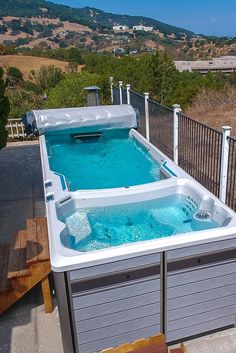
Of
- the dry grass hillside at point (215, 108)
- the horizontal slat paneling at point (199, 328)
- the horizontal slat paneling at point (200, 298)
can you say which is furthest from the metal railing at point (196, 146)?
the dry grass hillside at point (215, 108)

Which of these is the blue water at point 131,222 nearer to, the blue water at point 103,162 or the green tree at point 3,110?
the blue water at point 103,162

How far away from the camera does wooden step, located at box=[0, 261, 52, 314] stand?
3295 mm

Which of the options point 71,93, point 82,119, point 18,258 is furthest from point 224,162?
point 71,93

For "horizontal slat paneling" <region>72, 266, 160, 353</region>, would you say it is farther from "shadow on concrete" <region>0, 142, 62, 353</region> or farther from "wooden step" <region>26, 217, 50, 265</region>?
"wooden step" <region>26, 217, 50, 265</region>

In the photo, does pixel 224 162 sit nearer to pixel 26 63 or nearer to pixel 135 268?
pixel 135 268

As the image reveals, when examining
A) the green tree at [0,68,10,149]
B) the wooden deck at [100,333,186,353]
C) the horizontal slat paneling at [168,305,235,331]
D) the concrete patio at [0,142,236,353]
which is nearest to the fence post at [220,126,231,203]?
the horizontal slat paneling at [168,305,235,331]

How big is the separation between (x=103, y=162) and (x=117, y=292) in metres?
4.39

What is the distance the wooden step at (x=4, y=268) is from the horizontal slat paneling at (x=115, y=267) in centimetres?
115

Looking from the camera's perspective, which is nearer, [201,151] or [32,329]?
[32,329]

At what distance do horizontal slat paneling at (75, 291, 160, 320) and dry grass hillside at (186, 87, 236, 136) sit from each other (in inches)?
285

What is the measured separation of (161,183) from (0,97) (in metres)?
3.06

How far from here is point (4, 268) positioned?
11.9 feet

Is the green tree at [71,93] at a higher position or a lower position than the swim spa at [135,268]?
higher

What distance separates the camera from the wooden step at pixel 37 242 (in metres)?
3.30
